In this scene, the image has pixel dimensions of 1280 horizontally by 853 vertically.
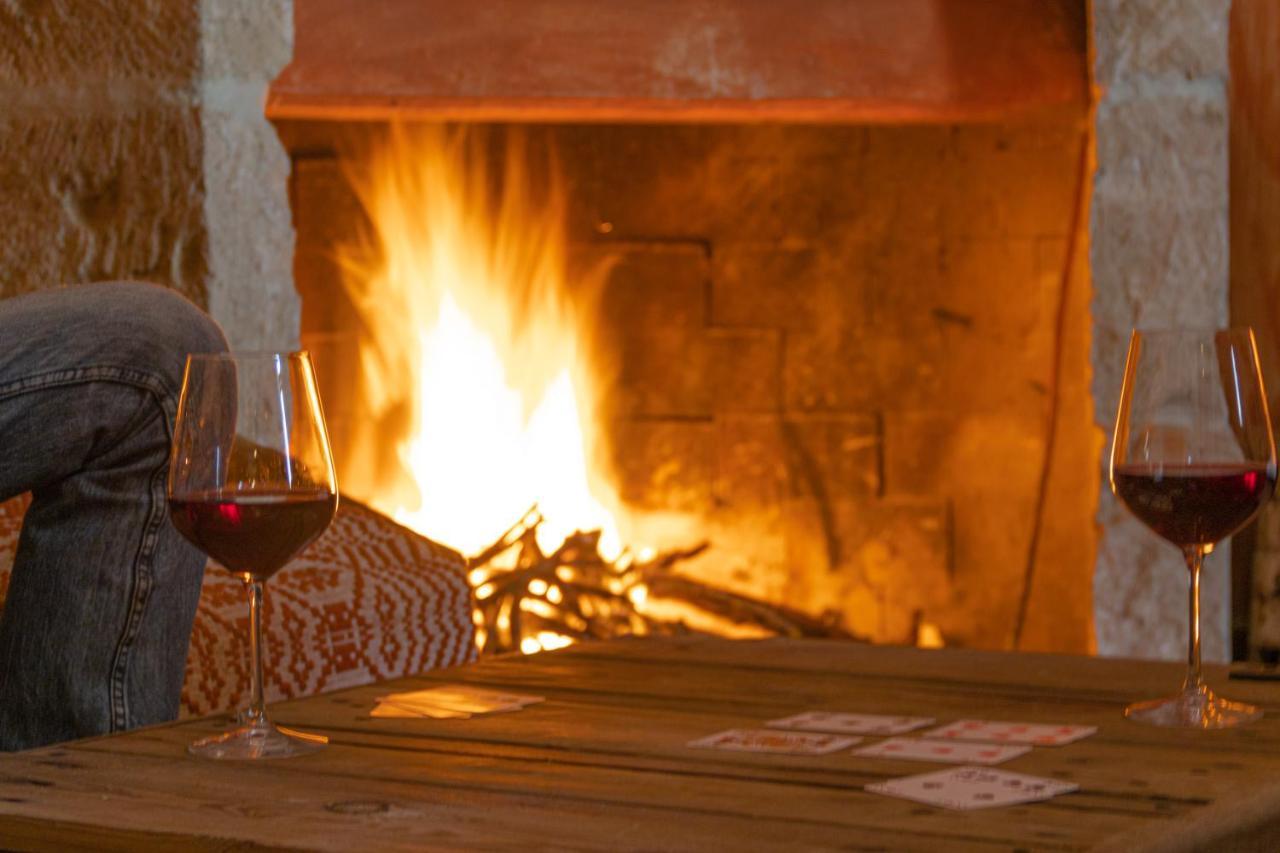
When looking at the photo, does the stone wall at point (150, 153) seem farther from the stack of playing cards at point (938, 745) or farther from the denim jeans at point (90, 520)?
the stack of playing cards at point (938, 745)

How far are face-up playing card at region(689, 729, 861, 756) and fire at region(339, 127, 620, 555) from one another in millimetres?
2140

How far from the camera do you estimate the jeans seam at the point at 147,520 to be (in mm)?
1226

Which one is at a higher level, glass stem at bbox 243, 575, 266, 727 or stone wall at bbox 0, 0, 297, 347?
stone wall at bbox 0, 0, 297, 347

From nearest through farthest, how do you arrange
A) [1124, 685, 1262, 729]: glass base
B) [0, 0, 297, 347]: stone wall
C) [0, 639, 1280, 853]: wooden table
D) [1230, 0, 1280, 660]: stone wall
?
1. [0, 639, 1280, 853]: wooden table
2. [1124, 685, 1262, 729]: glass base
3. [0, 0, 297, 347]: stone wall
4. [1230, 0, 1280, 660]: stone wall

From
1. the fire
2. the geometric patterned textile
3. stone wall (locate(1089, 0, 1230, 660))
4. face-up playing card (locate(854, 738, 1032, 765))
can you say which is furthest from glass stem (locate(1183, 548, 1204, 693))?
the fire

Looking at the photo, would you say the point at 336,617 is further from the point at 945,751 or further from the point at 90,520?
the point at 945,751

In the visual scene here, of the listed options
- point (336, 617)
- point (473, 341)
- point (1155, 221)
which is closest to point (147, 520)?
point (336, 617)

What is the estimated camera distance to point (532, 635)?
10.2ft

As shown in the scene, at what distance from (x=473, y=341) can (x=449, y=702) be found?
2.07 metres

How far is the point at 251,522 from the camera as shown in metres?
0.92

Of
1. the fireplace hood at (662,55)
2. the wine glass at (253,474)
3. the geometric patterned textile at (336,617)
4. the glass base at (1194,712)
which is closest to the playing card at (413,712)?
the wine glass at (253,474)

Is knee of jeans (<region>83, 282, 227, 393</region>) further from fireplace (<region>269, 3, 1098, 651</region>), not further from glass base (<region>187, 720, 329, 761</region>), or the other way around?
fireplace (<region>269, 3, 1098, 651</region>)

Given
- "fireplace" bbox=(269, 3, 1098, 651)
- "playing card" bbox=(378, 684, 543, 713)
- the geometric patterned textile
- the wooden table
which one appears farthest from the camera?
"fireplace" bbox=(269, 3, 1098, 651)

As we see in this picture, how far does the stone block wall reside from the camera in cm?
304
